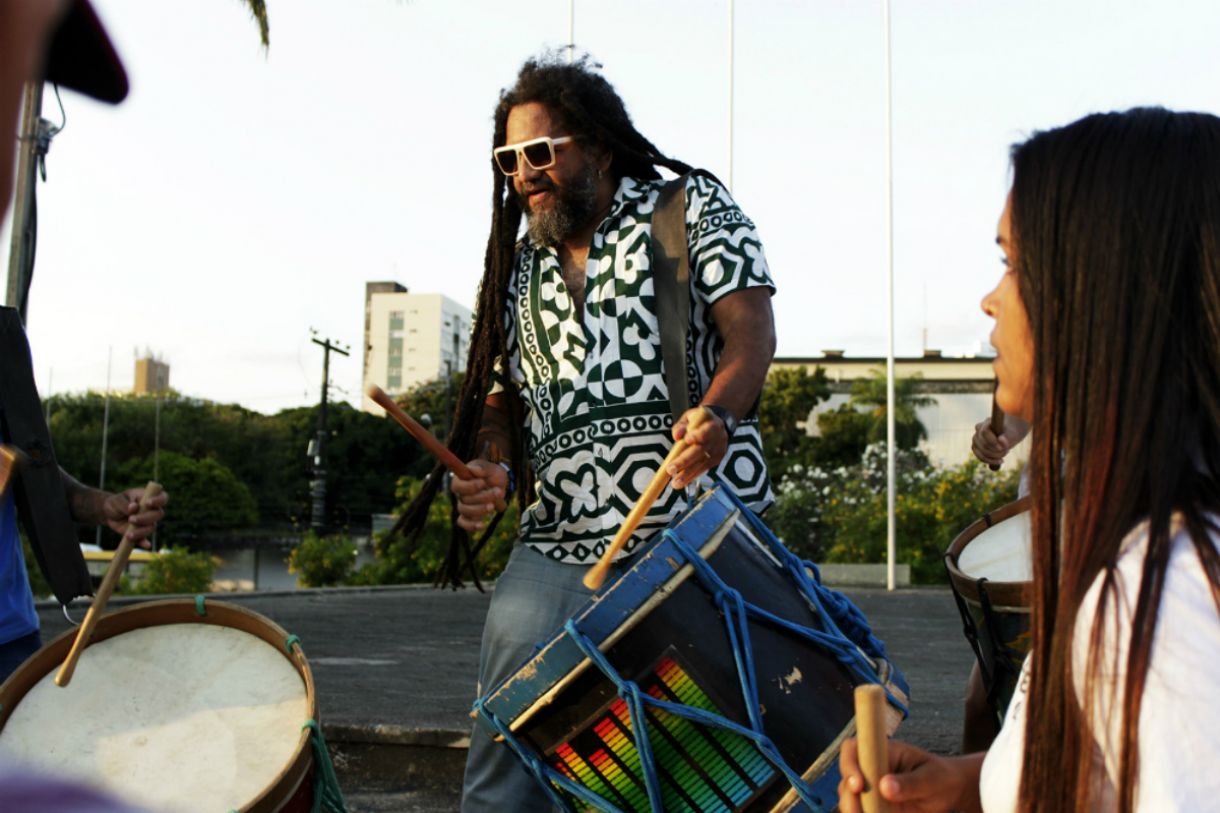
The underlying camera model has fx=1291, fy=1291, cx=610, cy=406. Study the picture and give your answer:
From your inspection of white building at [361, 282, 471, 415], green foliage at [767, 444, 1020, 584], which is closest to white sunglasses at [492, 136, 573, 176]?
green foliage at [767, 444, 1020, 584]

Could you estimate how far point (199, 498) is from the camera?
57.2 metres

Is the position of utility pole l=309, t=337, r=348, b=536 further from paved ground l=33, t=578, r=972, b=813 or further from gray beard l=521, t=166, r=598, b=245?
gray beard l=521, t=166, r=598, b=245

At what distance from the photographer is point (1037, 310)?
1.54 meters

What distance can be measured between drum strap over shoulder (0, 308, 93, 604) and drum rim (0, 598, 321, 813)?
0.56m

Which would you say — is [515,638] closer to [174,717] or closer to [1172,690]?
[174,717]

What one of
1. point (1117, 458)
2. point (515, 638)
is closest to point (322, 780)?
point (515, 638)

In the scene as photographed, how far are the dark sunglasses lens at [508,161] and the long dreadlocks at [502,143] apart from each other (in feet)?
0.33

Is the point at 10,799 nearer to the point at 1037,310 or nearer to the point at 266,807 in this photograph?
the point at 1037,310

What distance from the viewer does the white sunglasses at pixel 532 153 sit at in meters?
3.11

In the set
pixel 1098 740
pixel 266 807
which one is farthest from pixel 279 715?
pixel 1098 740

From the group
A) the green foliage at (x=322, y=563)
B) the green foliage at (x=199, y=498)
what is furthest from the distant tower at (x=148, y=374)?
the green foliage at (x=322, y=563)

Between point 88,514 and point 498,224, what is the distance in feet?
4.25

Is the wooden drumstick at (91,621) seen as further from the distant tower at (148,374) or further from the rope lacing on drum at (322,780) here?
the distant tower at (148,374)

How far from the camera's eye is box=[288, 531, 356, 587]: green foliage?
23578 mm
